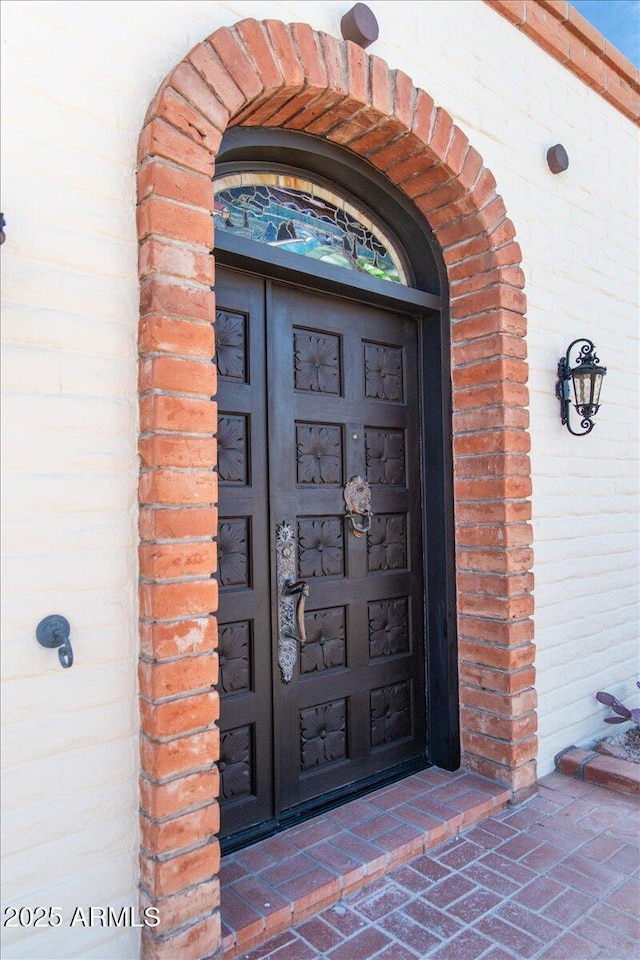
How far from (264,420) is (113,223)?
2.90 feet

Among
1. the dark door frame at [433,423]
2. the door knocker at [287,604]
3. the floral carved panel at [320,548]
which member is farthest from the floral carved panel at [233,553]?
the dark door frame at [433,423]

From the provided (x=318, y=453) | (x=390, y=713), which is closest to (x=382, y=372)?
(x=318, y=453)

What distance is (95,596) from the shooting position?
168 centimetres

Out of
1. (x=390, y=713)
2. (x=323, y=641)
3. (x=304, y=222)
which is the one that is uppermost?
(x=304, y=222)

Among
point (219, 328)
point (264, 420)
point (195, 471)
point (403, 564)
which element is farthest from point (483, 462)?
point (195, 471)

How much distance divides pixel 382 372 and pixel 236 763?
170 centimetres

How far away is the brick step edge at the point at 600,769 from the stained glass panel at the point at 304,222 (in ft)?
7.81

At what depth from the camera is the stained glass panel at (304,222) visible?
2324 mm

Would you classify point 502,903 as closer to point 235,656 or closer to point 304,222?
point 235,656

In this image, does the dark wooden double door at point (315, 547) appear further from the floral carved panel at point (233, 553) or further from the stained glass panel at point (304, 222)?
the stained glass panel at point (304, 222)

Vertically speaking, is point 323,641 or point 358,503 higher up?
point 358,503

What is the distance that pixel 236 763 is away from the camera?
90.4 inches

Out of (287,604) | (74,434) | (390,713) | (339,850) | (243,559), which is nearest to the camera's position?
(74,434)

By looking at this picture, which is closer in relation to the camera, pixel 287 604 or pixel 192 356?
pixel 192 356
